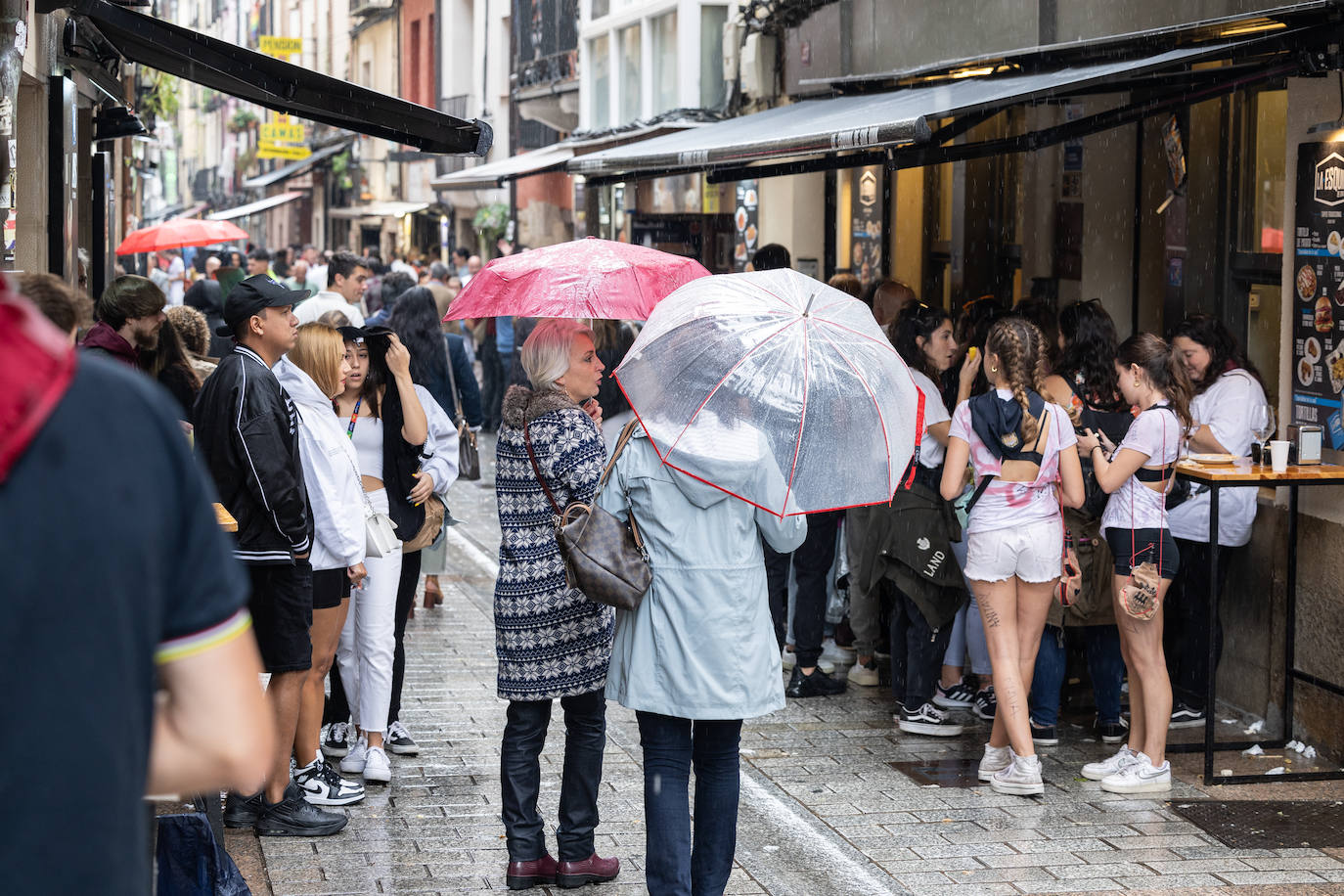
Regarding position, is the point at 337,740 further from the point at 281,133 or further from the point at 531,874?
the point at 281,133

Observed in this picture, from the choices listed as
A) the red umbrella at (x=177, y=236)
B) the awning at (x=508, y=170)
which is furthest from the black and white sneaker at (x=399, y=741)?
the red umbrella at (x=177, y=236)

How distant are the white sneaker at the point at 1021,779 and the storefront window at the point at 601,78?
1785cm

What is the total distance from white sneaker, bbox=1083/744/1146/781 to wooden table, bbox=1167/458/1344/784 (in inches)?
11.9

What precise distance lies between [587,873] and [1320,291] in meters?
4.20

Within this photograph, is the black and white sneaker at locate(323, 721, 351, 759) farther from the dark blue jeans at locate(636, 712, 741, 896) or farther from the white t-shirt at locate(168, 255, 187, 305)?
the white t-shirt at locate(168, 255, 187, 305)

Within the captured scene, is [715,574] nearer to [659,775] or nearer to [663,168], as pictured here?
[659,775]

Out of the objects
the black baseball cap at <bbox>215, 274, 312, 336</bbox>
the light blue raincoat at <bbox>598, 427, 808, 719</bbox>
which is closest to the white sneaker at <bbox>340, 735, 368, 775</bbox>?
the black baseball cap at <bbox>215, 274, 312, 336</bbox>

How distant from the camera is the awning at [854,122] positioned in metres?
7.10

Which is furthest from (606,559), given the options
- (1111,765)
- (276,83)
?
(276,83)

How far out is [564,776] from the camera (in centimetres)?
539

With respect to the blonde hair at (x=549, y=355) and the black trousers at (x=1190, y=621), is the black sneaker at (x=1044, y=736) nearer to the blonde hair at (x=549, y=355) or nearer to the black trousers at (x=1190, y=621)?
the black trousers at (x=1190, y=621)

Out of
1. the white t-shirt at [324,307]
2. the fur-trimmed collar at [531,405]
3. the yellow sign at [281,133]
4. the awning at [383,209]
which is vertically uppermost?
the yellow sign at [281,133]

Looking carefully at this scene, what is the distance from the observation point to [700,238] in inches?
677

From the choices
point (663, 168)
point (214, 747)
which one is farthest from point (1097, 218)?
point (214, 747)
